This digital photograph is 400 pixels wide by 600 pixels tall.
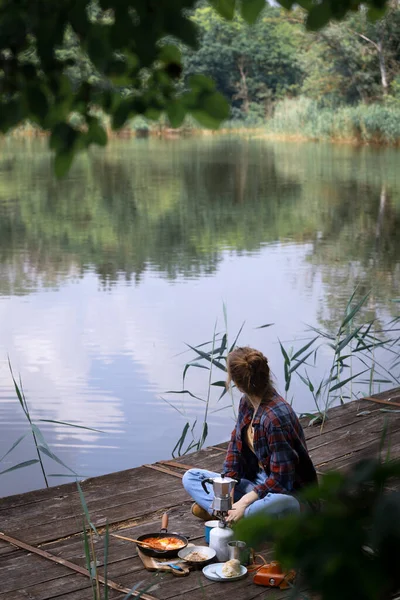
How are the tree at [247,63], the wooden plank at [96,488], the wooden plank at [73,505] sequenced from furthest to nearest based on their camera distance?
the tree at [247,63] → the wooden plank at [96,488] → the wooden plank at [73,505]

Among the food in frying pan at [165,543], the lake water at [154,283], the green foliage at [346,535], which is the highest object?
the green foliage at [346,535]

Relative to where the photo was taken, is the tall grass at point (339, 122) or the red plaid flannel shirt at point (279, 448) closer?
the red plaid flannel shirt at point (279, 448)

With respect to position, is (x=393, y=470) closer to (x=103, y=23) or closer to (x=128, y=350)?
(x=103, y=23)

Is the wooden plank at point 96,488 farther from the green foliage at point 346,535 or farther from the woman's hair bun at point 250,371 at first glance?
the green foliage at point 346,535

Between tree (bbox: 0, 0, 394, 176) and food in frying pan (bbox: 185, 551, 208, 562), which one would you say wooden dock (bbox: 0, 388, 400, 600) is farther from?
tree (bbox: 0, 0, 394, 176)

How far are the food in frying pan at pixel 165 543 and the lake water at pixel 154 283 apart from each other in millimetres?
1731

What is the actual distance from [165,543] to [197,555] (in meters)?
0.13

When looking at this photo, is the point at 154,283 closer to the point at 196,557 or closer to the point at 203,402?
the point at 203,402

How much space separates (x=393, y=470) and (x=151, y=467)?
3.36 metres

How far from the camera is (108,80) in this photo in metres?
1.33

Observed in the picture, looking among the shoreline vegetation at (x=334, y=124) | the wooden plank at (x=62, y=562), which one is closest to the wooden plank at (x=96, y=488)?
the wooden plank at (x=62, y=562)

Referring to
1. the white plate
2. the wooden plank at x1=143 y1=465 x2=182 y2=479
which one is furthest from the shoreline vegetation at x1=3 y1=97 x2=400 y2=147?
the white plate

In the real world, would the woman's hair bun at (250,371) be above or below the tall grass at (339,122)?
below

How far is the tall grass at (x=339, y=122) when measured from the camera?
2798 cm
